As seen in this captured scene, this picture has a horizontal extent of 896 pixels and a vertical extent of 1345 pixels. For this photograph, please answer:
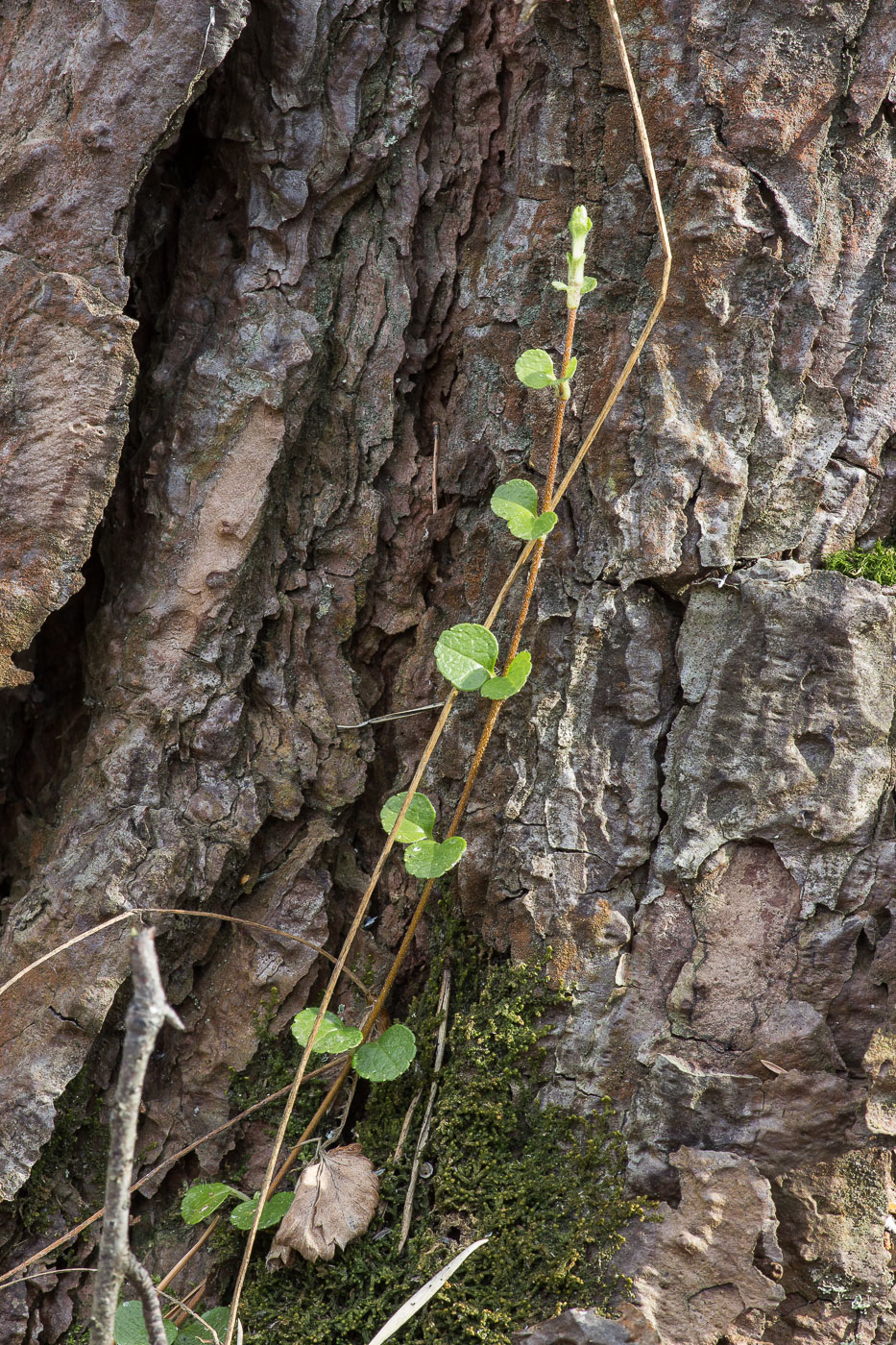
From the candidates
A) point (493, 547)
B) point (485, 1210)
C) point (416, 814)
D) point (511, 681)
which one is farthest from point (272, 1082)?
point (493, 547)

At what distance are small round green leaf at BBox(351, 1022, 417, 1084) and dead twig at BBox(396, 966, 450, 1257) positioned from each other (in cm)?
5

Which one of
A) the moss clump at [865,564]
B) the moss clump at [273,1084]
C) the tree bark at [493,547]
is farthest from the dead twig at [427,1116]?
the moss clump at [865,564]

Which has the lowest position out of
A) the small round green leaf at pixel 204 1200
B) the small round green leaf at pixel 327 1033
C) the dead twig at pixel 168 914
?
the small round green leaf at pixel 204 1200

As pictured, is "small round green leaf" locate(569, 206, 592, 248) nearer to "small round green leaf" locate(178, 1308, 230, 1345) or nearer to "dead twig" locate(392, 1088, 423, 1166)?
"dead twig" locate(392, 1088, 423, 1166)

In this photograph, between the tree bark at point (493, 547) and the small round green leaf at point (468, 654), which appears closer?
the tree bark at point (493, 547)

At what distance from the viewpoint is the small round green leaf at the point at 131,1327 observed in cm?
148

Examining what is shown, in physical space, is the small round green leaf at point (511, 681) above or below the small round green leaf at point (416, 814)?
above

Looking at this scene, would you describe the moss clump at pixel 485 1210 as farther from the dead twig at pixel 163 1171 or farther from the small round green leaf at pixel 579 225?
the small round green leaf at pixel 579 225

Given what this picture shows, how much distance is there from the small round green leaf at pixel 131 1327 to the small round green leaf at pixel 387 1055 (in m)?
0.51

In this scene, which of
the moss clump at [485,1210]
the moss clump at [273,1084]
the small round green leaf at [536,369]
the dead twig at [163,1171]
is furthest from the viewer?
the moss clump at [273,1084]

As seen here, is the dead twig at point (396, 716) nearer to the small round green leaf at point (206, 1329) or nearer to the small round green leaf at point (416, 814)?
the small round green leaf at point (416, 814)

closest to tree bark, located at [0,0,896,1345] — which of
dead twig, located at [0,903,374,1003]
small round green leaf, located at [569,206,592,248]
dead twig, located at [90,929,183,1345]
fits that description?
dead twig, located at [0,903,374,1003]

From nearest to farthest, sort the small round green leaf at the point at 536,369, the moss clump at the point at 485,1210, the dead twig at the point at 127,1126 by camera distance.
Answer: the dead twig at the point at 127,1126
the moss clump at the point at 485,1210
the small round green leaf at the point at 536,369

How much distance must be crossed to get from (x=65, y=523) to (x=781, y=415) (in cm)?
136
